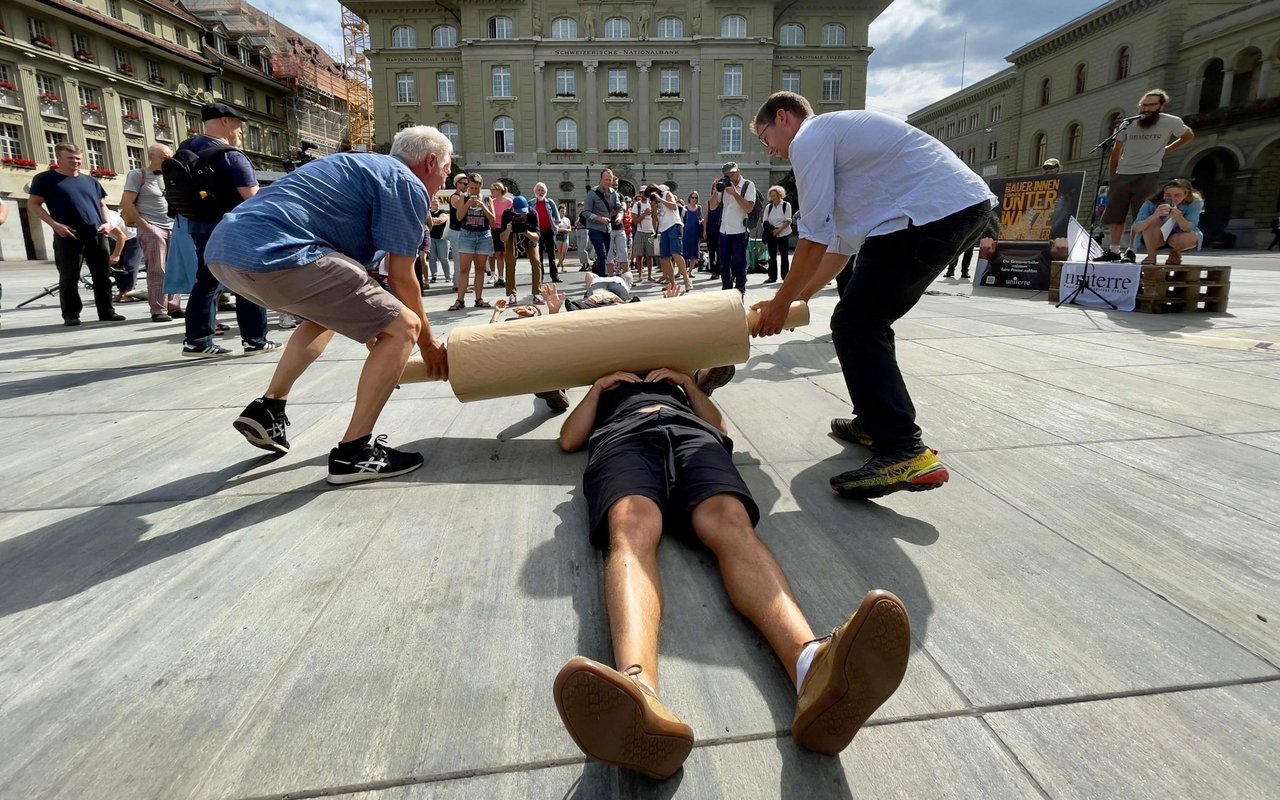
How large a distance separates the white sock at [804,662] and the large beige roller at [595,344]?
1.75 metres

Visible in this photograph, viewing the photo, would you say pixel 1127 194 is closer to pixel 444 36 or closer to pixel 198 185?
pixel 198 185

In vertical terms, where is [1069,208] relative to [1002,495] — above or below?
above

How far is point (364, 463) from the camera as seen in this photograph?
117 inches

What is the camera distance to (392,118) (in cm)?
5347

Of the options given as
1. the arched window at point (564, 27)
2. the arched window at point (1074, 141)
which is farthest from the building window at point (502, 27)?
the arched window at point (1074, 141)

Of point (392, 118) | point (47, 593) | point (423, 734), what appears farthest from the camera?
point (392, 118)

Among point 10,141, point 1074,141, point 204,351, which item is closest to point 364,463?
point 204,351

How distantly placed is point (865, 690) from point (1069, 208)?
11.7 metres

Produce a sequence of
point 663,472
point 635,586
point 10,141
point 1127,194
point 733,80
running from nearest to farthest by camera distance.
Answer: point 635,586
point 663,472
point 1127,194
point 10,141
point 733,80

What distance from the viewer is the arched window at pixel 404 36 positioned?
173 ft

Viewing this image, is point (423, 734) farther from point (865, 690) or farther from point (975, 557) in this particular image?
point (975, 557)

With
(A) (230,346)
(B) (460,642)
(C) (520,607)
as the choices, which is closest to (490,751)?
(B) (460,642)

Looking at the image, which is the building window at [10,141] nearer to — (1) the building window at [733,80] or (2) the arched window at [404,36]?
(2) the arched window at [404,36]

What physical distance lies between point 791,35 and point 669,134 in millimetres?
12277
